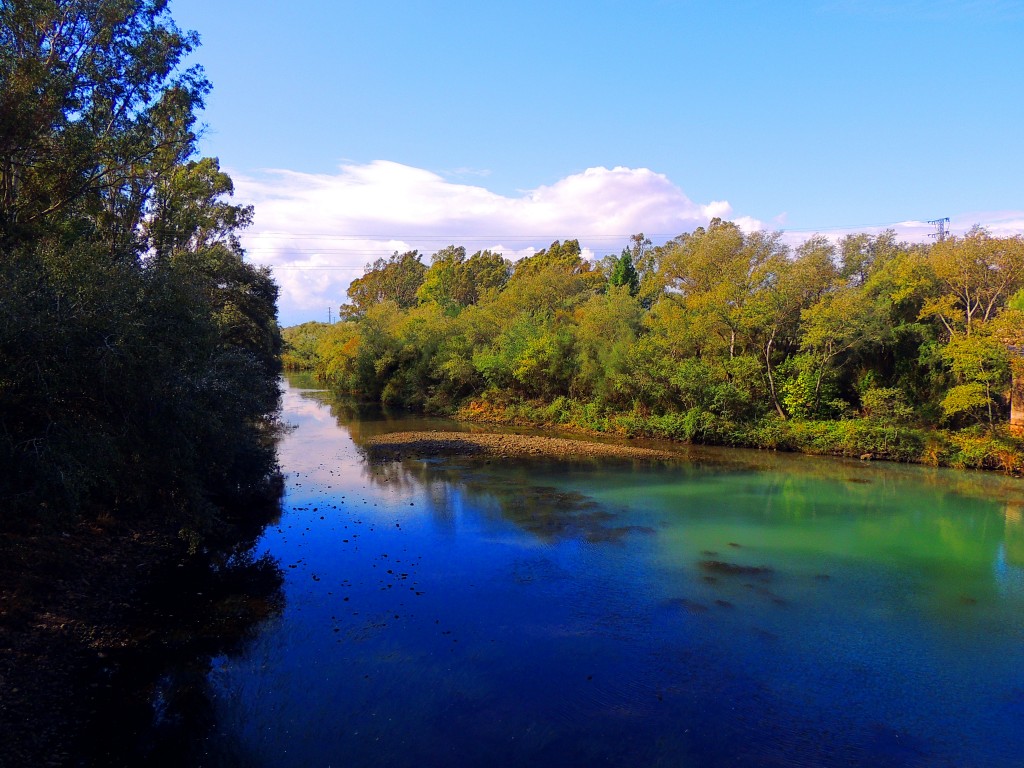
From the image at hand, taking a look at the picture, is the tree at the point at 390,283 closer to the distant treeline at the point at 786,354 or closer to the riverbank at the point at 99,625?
the distant treeline at the point at 786,354

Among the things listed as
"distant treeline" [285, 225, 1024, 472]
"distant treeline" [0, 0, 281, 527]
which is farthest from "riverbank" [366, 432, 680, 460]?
"distant treeline" [0, 0, 281, 527]

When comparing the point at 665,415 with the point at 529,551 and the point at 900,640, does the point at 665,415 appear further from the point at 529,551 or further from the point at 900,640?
the point at 900,640

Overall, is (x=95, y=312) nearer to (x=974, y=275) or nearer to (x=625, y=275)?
(x=974, y=275)

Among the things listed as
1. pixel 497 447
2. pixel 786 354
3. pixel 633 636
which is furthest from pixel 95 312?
pixel 786 354

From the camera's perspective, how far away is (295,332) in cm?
12900

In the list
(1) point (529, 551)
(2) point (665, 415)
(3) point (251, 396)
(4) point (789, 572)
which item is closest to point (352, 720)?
(1) point (529, 551)

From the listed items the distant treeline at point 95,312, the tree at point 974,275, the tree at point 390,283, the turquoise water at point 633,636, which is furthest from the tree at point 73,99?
the tree at point 390,283

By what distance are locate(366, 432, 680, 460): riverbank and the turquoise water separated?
910 cm

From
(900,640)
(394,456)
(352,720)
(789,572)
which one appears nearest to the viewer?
(352,720)

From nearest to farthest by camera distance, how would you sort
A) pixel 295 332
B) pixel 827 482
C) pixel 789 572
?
pixel 789 572 → pixel 827 482 → pixel 295 332

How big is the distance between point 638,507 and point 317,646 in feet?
44.6

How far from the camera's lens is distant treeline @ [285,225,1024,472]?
96.8 ft

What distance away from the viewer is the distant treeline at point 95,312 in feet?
31.0

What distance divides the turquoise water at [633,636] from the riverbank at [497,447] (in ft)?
29.9
